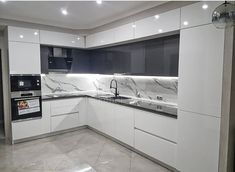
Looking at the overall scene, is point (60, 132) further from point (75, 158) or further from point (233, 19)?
point (233, 19)

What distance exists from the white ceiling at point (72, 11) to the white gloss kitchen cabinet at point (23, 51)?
33cm

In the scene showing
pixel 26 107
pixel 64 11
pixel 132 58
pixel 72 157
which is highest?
pixel 64 11

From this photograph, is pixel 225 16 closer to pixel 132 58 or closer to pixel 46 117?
pixel 132 58

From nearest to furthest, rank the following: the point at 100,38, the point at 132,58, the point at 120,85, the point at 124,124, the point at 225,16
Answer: the point at 225,16 < the point at 124,124 < the point at 132,58 < the point at 100,38 < the point at 120,85

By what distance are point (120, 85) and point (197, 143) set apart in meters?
2.52

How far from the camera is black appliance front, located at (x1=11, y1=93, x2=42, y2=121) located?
368 cm

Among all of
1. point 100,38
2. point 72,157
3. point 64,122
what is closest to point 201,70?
point 72,157

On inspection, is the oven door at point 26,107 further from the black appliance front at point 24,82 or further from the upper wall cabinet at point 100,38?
the upper wall cabinet at point 100,38

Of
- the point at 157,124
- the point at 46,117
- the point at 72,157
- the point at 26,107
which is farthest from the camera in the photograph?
the point at 46,117

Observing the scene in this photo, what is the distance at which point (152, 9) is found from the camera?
3068 millimetres

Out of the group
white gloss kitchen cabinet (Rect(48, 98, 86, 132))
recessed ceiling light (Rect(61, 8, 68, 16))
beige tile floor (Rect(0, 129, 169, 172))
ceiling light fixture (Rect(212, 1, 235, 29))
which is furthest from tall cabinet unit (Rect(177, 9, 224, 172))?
white gloss kitchen cabinet (Rect(48, 98, 86, 132))

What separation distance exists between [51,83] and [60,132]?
1317 mm

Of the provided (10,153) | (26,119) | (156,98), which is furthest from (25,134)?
(156,98)

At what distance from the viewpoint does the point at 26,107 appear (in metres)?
3.82
